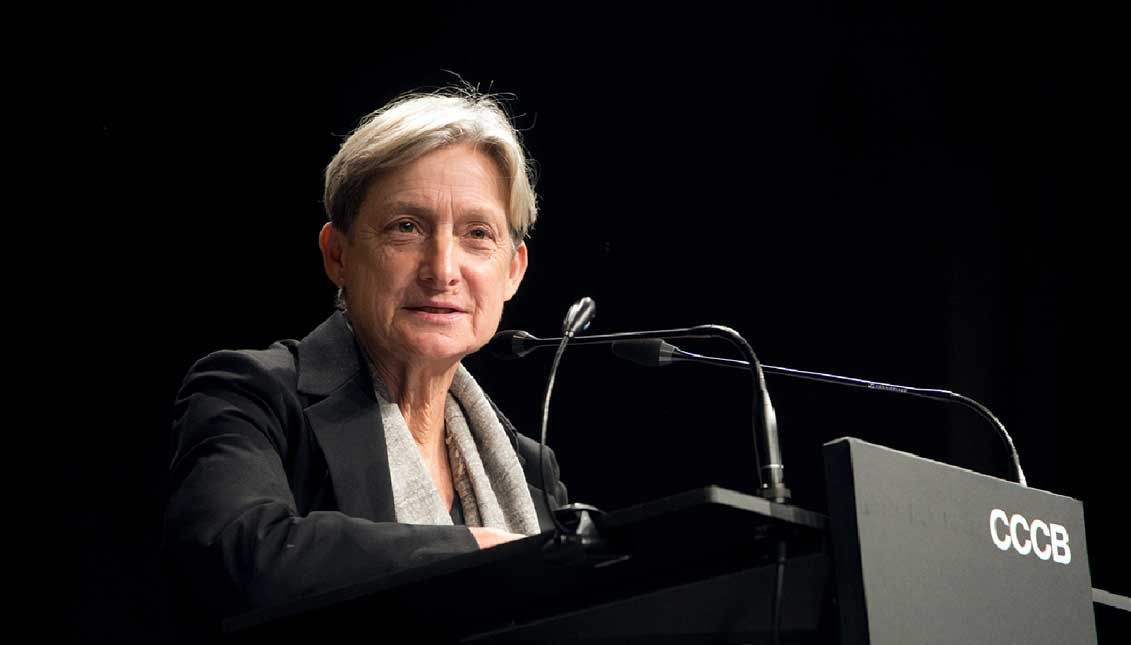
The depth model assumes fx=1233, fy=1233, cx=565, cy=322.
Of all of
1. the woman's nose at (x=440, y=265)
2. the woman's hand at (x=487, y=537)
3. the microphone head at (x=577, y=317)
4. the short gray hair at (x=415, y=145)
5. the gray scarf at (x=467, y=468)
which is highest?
the short gray hair at (x=415, y=145)

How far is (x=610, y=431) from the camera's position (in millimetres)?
3436

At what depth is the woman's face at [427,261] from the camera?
6.84 feet

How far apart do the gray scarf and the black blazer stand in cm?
6

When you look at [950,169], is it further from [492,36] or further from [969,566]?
[969,566]

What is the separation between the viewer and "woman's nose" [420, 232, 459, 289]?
6.84 ft

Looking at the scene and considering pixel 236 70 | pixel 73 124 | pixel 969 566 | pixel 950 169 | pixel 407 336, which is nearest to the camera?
pixel 969 566

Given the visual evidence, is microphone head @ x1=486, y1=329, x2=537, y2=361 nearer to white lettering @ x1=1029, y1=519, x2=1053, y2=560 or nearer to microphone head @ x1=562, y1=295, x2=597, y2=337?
microphone head @ x1=562, y1=295, x2=597, y2=337

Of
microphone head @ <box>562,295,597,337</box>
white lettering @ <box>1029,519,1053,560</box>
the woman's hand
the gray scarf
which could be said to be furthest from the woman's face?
white lettering @ <box>1029,519,1053,560</box>

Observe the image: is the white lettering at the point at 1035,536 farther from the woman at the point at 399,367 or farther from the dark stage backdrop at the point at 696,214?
the dark stage backdrop at the point at 696,214

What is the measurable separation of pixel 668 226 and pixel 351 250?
1444 mm

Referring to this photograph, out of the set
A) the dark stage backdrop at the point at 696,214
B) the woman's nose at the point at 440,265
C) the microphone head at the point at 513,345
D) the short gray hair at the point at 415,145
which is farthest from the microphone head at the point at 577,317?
the dark stage backdrop at the point at 696,214

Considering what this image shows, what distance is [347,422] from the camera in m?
1.92

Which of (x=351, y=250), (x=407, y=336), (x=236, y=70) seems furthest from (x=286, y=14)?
(x=407, y=336)

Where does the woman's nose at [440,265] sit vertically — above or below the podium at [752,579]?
above
